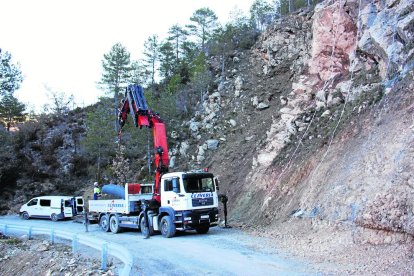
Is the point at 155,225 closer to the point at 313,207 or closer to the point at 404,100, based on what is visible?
the point at 313,207

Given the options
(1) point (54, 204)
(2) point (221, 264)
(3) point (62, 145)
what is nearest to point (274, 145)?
(2) point (221, 264)

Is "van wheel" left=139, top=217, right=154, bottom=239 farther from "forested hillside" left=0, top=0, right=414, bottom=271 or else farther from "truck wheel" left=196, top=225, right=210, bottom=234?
"forested hillside" left=0, top=0, right=414, bottom=271

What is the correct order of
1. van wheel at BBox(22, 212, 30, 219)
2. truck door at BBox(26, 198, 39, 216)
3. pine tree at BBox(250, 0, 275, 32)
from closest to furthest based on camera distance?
truck door at BBox(26, 198, 39, 216)
van wheel at BBox(22, 212, 30, 219)
pine tree at BBox(250, 0, 275, 32)

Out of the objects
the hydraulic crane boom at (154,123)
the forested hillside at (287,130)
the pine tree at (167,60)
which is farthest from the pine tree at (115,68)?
the hydraulic crane boom at (154,123)

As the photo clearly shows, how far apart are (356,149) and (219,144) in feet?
46.3

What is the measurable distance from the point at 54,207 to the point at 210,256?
730 inches

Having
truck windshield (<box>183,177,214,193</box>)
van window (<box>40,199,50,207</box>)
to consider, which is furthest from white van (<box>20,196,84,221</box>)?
truck windshield (<box>183,177,214,193</box>)

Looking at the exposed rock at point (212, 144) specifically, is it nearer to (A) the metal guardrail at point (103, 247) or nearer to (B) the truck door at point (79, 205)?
(B) the truck door at point (79, 205)

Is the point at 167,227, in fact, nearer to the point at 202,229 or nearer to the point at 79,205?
the point at 202,229

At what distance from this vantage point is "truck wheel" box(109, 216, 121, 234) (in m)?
18.1

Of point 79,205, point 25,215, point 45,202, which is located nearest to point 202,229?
point 79,205

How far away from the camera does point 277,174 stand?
18.5 metres

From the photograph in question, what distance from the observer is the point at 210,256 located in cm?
1121

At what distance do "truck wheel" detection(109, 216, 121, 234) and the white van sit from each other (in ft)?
29.0
